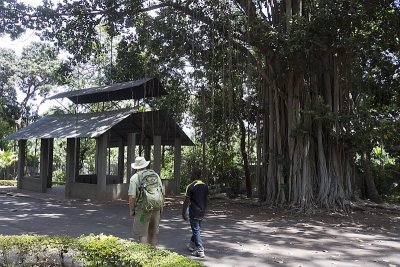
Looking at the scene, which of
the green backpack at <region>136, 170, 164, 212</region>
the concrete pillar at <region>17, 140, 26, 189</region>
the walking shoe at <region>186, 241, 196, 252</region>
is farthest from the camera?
→ the concrete pillar at <region>17, 140, 26, 189</region>

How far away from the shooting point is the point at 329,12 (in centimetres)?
1095

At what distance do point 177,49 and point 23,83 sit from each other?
19.7 m

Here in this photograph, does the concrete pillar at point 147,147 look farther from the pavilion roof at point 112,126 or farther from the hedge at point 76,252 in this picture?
the hedge at point 76,252

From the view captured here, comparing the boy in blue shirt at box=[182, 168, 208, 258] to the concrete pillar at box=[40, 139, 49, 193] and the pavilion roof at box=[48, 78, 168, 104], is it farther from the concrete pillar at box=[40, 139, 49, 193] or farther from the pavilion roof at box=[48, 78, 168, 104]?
the concrete pillar at box=[40, 139, 49, 193]

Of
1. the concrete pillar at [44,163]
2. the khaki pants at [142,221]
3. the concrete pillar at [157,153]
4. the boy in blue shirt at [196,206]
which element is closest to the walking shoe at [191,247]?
the boy in blue shirt at [196,206]

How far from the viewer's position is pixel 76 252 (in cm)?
520

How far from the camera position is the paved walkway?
6.88 metres

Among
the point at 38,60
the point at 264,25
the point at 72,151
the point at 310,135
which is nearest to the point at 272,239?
the point at 310,135

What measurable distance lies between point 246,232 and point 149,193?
3884 mm

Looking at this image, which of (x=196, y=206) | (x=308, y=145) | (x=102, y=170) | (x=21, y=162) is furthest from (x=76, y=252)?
(x=21, y=162)

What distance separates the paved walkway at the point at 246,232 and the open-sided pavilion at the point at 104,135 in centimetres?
251

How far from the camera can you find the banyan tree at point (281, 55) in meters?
11.5

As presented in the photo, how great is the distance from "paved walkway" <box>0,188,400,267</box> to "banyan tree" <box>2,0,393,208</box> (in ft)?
5.67

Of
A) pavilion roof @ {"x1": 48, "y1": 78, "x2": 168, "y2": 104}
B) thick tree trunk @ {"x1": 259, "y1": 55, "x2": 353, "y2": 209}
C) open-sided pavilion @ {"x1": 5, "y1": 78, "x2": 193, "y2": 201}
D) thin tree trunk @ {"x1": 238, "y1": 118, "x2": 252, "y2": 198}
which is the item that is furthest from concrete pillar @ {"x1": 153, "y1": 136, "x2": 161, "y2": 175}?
thick tree trunk @ {"x1": 259, "y1": 55, "x2": 353, "y2": 209}
